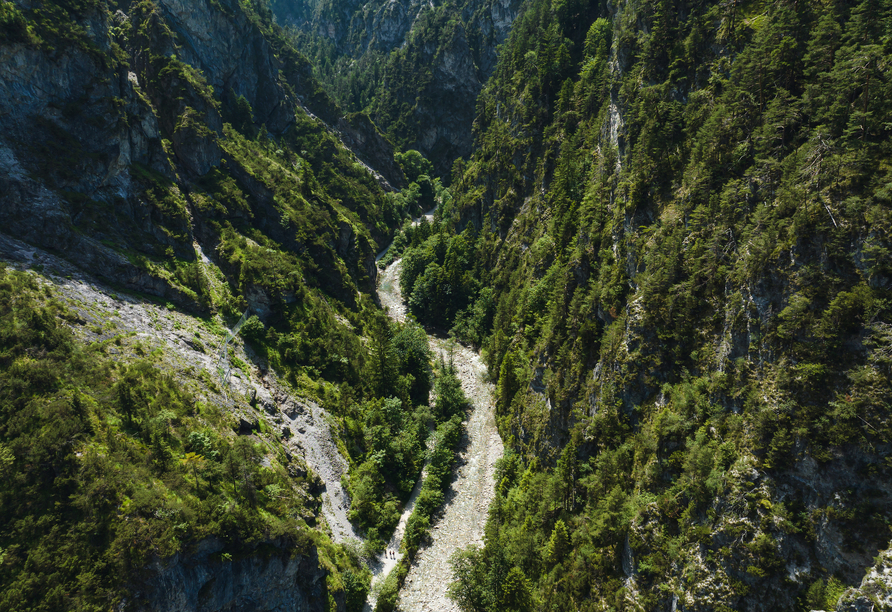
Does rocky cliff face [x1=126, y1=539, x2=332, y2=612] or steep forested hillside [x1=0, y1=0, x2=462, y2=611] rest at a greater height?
steep forested hillside [x1=0, y1=0, x2=462, y2=611]

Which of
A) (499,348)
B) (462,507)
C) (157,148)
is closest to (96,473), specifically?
(462,507)

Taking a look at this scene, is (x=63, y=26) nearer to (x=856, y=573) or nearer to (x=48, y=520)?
(x=48, y=520)

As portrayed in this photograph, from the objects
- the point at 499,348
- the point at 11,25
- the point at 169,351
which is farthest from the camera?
the point at 499,348

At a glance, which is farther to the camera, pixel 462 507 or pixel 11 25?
pixel 462 507

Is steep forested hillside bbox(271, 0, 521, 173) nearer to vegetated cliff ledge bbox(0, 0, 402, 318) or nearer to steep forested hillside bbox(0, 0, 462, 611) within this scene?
vegetated cliff ledge bbox(0, 0, 402, 318)

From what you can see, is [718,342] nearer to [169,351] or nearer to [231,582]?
[231,582]

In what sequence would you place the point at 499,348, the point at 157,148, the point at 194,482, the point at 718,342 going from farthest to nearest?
the point at 499,348 → the point at 157,148 → the point at 194,482 → the point at 718,342

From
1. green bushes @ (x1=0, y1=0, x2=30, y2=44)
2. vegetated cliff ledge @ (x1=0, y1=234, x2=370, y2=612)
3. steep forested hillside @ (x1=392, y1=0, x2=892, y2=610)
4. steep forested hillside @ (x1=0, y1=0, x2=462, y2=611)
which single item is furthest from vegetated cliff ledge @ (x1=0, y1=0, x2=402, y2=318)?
steep forested hillside @ (x1=392, y1=0, x2=892, y2=610)
